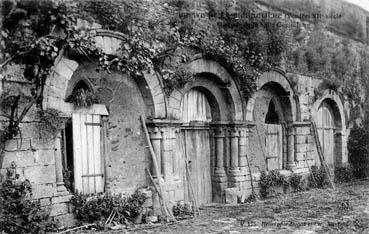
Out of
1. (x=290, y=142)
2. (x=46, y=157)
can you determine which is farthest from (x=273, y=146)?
(x=46, y=157)

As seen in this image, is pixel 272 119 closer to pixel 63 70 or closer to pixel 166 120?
pixel 166 120

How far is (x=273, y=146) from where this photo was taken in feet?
36.5

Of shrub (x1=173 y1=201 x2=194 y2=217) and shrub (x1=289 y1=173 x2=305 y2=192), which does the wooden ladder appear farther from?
shrub (x1=173 y1=201 x2=194 y2=217)

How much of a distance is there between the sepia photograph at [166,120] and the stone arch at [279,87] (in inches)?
1.4

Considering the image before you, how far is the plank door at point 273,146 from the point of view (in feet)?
35.8

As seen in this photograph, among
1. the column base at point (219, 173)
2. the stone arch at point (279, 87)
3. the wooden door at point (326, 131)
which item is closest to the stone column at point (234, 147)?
the column base at point (219, 173)

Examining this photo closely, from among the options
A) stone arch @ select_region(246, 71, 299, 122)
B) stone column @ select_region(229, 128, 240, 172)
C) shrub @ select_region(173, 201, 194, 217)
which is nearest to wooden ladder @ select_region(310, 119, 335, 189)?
stone arch @ select_region(246, 71, 299, 122)

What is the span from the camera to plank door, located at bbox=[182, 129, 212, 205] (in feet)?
29.9

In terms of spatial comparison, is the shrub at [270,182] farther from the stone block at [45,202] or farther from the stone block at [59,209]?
the stone block at [45,202]

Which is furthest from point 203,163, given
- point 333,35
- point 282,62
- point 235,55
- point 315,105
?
point 333,35

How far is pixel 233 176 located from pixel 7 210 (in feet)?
17.2

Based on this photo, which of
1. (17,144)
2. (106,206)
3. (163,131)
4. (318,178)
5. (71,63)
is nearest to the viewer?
(17,144)

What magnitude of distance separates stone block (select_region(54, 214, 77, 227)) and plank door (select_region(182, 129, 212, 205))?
2.97 metres

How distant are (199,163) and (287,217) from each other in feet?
7.78
